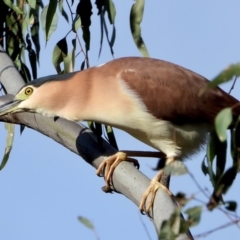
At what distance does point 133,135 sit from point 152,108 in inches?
6.1

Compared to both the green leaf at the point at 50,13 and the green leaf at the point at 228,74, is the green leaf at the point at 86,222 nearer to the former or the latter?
the green leaf at the point at 228,74

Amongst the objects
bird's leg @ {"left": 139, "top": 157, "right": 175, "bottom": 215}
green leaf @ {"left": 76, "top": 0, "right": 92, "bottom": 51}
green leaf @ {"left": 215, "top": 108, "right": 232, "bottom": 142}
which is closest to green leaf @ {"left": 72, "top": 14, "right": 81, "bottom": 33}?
green leaf @ {"left": 76, "top": 0, "right": 92, "bottom": 51}

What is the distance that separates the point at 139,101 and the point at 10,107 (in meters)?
0.41

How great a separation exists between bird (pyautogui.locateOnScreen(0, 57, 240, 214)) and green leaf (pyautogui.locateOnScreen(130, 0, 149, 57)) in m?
0.05

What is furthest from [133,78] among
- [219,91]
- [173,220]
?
[173,220]

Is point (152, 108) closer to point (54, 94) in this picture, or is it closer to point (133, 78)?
point (133, 78)

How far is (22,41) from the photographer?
2879mm

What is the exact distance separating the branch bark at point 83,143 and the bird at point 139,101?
0.13 ft

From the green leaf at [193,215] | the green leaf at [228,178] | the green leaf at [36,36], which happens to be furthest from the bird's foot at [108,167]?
the green leaf at [193,215]

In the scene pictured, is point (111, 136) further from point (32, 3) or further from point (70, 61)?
point (32, 3)

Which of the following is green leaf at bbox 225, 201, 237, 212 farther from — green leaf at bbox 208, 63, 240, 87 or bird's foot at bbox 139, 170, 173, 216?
bird's foot at bbox 139, 170, 173, 216

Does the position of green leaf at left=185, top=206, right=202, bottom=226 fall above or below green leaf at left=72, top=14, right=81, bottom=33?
above

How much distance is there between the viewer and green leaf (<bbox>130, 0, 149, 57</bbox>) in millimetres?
2490

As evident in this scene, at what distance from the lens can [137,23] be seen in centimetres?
250
